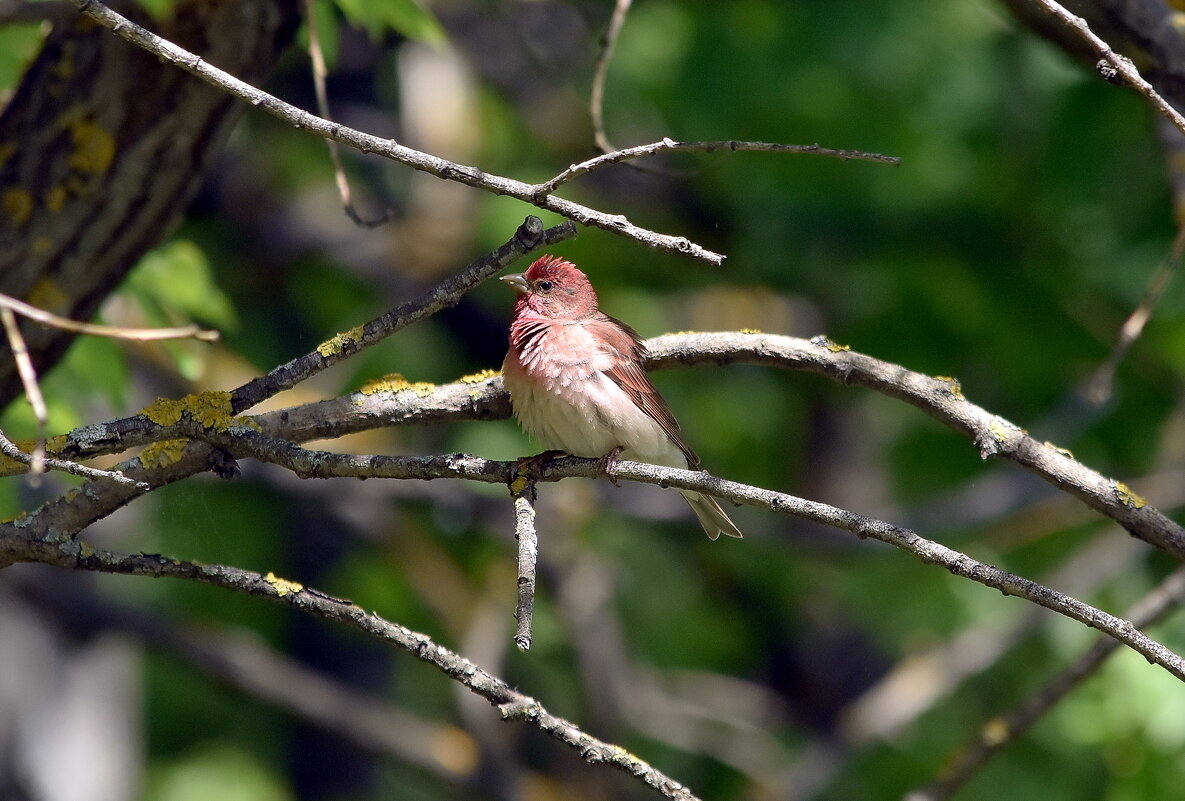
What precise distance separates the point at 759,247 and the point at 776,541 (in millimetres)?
2045

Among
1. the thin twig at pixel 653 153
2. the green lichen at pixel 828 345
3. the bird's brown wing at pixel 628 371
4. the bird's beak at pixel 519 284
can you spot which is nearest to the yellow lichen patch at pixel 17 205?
the bird's beak at pixel 519 284

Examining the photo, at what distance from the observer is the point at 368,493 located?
8203 millimetres

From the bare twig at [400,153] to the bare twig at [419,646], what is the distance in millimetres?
1027

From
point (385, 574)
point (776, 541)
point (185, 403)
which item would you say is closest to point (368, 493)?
point (385, 574)

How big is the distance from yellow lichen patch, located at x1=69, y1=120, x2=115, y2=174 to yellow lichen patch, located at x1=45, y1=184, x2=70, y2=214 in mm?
90

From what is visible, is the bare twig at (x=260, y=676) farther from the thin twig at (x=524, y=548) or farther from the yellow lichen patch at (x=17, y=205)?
the thin twig at (x=524, y=548)

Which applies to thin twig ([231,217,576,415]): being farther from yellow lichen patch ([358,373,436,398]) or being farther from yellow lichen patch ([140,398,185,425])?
yellow lichen patch ([358,373,436,398])

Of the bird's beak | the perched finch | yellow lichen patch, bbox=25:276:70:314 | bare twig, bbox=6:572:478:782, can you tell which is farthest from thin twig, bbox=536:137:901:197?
bare twig, bbox=6:572:478:782

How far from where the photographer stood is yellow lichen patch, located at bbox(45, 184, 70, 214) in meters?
4.16

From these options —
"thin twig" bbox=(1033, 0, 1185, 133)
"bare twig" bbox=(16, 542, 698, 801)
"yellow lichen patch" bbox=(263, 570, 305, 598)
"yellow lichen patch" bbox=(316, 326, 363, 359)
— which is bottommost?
"bare twig" bbox=(16, 542, 698, 801)

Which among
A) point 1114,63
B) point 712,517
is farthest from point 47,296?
point 1114,63

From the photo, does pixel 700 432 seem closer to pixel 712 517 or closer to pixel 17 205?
pixel 712 517

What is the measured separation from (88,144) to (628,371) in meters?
2.05

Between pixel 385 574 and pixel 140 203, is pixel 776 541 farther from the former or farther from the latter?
pixel 140 203
